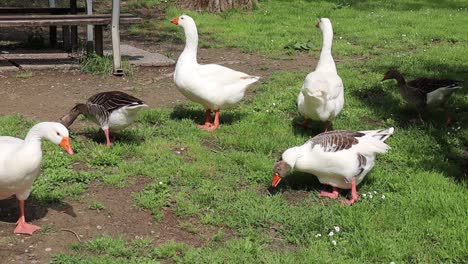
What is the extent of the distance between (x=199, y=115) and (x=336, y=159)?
117 inches

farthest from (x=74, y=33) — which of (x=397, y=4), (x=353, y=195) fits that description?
(x=397, y=4)

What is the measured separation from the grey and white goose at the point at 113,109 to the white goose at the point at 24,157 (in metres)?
1.73

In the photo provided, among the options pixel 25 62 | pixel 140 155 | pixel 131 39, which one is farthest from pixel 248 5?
pixel 140 155

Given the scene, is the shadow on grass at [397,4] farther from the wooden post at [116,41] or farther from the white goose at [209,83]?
the white goose at [209,83]

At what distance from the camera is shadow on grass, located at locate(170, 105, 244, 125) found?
7594 millimetres

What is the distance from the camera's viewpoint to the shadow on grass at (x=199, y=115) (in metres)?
7.59

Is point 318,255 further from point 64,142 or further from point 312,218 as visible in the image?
point 64,142

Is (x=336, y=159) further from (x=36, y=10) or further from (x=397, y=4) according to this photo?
(x=397, y=4)

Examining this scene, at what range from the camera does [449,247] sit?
4.47 metres

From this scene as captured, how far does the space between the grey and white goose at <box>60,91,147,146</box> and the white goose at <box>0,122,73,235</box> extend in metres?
1.73

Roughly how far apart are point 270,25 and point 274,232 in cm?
997

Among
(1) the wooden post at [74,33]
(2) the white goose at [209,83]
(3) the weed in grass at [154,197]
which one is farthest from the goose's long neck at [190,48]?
(1) the wooden post at [74,33]

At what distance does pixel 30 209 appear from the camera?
16.5 feet

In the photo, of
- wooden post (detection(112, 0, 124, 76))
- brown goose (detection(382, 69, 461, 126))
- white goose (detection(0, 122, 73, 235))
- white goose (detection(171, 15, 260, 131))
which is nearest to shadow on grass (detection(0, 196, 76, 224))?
white goose (detection(0, 122, 73, 235))
